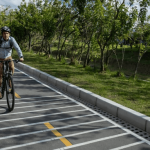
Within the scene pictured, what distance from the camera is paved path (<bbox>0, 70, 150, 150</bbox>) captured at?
4.14 meters

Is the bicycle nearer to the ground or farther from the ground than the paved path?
farther from the ground

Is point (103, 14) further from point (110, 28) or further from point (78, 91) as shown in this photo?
point (78, 91)

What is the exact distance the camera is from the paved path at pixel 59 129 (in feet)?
13.6

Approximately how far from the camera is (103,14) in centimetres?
1191

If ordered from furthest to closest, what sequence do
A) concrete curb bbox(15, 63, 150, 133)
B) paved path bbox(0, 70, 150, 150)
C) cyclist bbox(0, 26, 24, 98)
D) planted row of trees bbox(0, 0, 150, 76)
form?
planted row of trees bbox(0, 0, 150, 76), cyclist bbox(0, 26, 24, 98), concrete curb bbox(15, 63, 150, 133), paved path bbox(0, 70, 150, 150)

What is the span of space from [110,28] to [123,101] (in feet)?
19.8

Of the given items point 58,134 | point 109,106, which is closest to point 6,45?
point 58,134

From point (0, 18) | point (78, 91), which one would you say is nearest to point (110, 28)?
point (78, 91)

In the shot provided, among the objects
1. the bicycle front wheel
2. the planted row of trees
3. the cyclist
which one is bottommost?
the bicycle front wheel

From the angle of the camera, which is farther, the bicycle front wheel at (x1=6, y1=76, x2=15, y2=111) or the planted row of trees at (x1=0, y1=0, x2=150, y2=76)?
the planted row of trees at (x1=0, y1=0, x2=150, y2=76)

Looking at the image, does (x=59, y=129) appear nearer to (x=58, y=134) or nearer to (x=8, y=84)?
(x=58, y=134)

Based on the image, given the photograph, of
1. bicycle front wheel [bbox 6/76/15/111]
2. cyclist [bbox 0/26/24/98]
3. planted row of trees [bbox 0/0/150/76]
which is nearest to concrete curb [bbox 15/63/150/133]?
bicycle front wheel [bbox 6/76/15/111]

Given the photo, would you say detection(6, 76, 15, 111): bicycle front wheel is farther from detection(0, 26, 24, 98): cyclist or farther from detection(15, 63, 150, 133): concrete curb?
detection(15, 63, 150, 133): concrete curb

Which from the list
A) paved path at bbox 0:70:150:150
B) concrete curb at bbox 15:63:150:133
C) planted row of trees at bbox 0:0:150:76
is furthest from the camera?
planted row of trees at bbox 0:0:150:76
